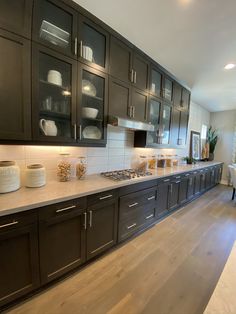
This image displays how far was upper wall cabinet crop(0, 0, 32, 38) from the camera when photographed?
1.16 meters

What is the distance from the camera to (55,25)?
148cm

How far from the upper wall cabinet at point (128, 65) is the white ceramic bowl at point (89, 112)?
21.5 inches

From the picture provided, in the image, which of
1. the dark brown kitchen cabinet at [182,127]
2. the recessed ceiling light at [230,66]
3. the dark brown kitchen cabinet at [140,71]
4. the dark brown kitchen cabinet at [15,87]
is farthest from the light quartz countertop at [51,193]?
the recessed ceiling light at [230,66]

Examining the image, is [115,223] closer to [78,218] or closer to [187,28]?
[78,218]

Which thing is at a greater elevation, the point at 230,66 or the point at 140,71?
the point at 230,66

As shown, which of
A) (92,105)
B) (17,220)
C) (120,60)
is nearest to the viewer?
(17,220)

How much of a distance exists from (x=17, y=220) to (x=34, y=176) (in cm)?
49

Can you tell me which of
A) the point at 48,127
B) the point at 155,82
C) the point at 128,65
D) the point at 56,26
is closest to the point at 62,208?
the point at 48,127

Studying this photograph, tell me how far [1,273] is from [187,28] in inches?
117

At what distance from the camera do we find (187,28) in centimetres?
178

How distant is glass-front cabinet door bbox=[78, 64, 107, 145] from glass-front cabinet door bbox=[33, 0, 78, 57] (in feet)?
0.78

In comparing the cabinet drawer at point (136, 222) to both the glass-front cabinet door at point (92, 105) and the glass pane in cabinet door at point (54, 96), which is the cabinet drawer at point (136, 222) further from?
the glass pane in cabinet door at point (54, 96)

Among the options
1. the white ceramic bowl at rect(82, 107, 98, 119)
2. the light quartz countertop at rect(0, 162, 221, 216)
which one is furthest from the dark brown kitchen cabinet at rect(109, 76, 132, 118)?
the light quartz countertop at rect(0, 162, 221, 216)

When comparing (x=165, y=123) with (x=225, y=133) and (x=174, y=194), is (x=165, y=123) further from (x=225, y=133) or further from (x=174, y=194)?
(x=225, y=133)
